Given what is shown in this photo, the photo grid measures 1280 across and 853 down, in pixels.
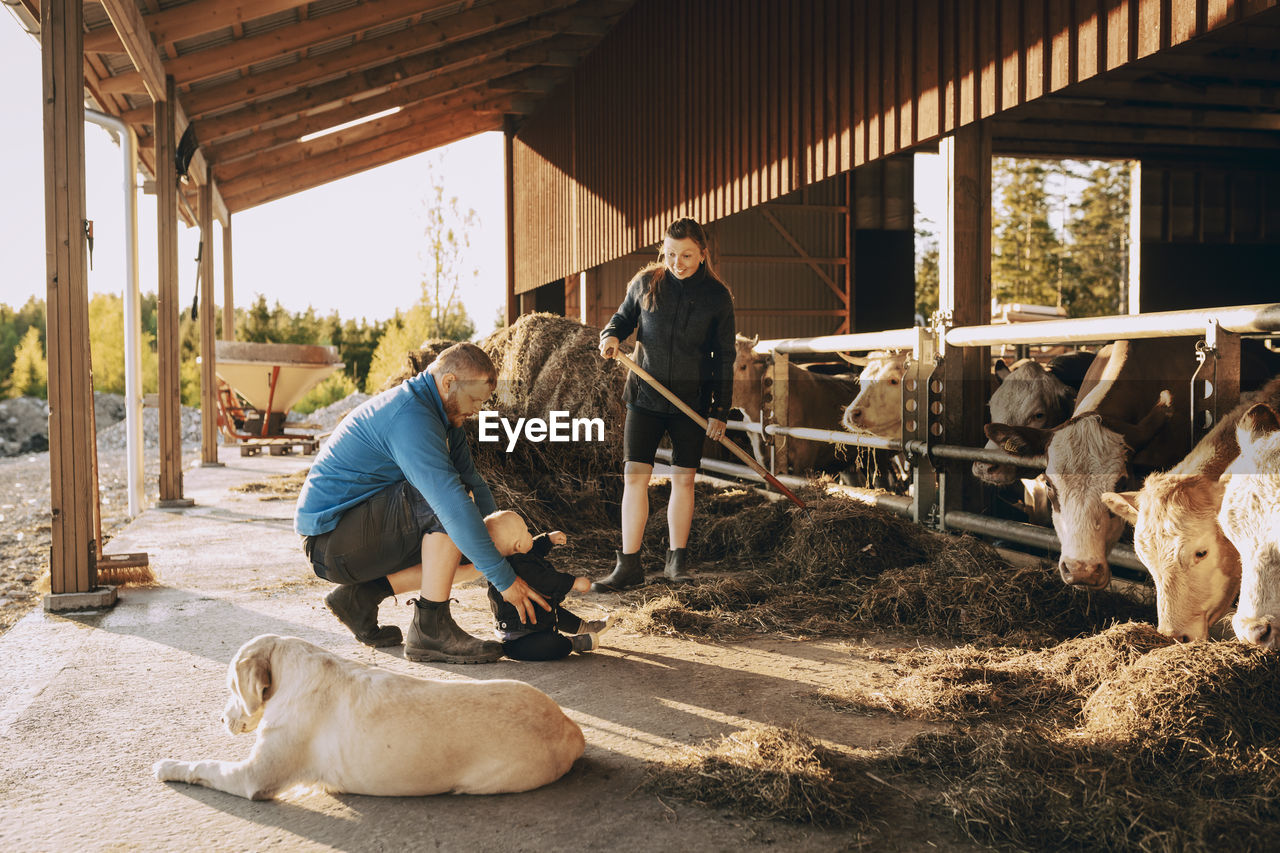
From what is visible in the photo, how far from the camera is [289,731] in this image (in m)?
2.30

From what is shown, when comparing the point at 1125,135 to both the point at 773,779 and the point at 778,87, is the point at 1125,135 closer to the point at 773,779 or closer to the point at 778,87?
the point at 778,87

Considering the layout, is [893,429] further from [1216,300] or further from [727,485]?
[1216,300]

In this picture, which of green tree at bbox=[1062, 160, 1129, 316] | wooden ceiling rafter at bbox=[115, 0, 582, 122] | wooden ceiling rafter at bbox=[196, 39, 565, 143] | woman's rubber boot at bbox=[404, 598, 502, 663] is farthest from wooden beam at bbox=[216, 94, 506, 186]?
green tree at bbox=[1062, 160, 1129, 316]

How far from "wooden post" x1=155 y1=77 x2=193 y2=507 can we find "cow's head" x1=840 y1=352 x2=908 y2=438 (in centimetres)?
509

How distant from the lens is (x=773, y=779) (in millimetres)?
2295

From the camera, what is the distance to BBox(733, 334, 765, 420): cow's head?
8492 mm

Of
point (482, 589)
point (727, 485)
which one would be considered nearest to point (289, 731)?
point (482, 589)

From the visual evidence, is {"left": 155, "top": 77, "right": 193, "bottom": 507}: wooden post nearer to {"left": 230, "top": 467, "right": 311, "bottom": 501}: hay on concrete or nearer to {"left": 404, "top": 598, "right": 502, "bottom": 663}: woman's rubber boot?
{"left": 230, "top": 467, "right": 311, "bottom": 501}: hay on concrete

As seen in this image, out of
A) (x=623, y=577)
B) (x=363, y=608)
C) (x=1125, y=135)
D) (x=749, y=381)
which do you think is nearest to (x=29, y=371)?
(x=749, y=381)

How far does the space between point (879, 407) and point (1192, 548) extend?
4.19 meters

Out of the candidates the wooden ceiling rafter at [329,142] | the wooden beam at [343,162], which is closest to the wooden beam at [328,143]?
the wooden ceiling rafter at [329,142]

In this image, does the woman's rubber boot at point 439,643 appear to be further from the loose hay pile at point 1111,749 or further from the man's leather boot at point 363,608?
the loose hay pile at point 1111,749

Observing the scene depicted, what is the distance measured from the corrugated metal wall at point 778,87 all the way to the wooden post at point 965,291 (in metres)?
0.26

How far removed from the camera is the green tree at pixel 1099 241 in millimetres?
34156
